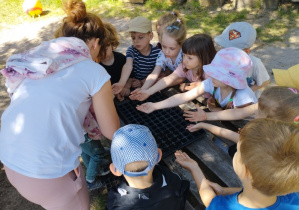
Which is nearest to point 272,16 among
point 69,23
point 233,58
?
point 233,58

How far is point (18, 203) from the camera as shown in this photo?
255 centimetres

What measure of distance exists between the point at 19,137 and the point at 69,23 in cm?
93

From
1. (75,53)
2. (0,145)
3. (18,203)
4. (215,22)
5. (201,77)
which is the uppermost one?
(75,53)

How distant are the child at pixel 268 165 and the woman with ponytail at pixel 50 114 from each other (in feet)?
2.85

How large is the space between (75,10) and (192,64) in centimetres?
116

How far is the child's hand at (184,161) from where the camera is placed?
175 cm

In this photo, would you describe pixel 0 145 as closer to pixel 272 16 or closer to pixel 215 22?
pixel 215 22

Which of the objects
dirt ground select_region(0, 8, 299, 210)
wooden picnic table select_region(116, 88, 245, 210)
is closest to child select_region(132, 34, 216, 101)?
wooden picnic table select_region(116, 88, 245, 210)

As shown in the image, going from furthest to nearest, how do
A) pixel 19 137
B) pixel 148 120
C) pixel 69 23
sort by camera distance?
1. pixel 148 120
2. pixel 69 23
3. pixel 19 137

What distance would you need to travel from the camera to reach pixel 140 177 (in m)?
1.38

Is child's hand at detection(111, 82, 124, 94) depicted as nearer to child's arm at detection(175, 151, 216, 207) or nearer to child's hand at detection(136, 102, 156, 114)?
child's hand at detection(136, 102, 156, 114)

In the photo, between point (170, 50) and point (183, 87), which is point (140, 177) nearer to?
point (183, 87)

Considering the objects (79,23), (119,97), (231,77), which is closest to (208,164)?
(231,77)

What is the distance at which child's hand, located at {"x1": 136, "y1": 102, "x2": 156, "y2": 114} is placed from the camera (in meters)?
2.36
